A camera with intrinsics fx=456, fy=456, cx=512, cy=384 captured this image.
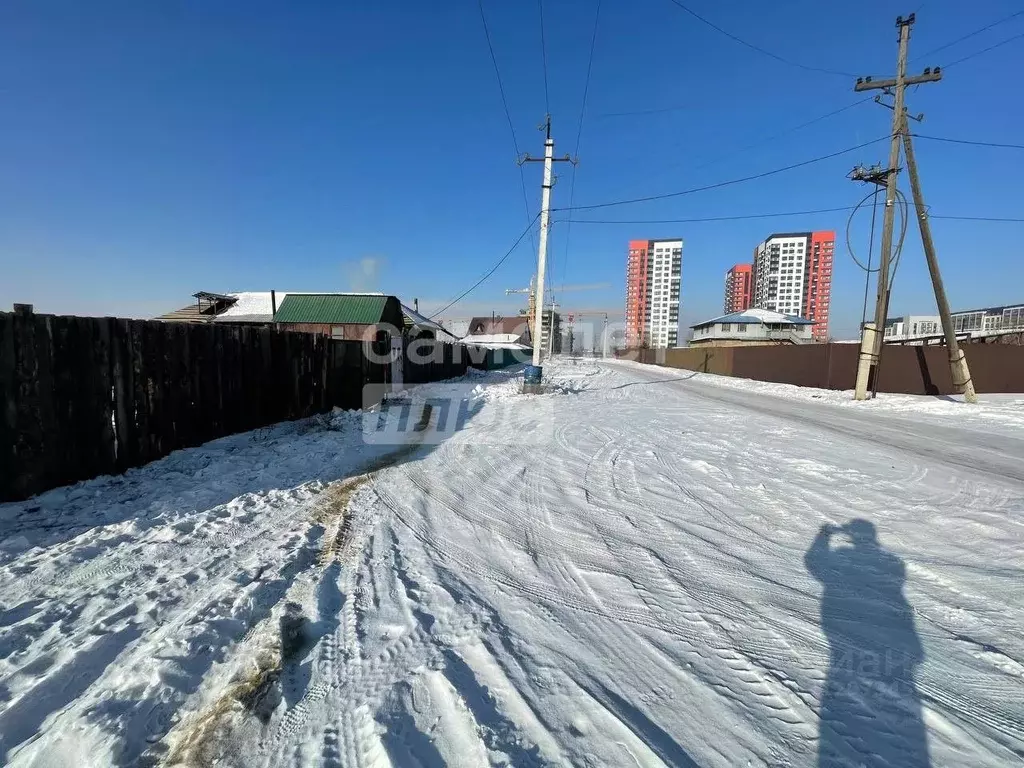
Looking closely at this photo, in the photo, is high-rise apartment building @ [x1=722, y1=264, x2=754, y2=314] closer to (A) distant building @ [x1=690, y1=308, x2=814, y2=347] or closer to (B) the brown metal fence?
(A) distant building @ [x1=690, y1=308, x2=814, y2=347]

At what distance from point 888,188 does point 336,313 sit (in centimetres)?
2693

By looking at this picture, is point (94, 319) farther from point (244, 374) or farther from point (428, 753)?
point (428, 753)

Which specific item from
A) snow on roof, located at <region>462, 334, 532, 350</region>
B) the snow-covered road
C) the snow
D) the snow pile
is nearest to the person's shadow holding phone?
the snow-covered road

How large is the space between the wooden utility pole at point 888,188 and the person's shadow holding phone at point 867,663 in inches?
561

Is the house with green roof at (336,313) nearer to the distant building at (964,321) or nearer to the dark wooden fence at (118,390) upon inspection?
the dark wooden fence at (118,390)

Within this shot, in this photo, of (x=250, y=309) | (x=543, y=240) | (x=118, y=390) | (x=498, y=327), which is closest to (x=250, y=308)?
(x=250, y=309)

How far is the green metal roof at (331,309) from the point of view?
28.3 meters

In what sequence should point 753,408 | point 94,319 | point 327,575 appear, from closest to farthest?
point 327,575 → point 94,319 → point 753,408

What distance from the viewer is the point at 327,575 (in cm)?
318

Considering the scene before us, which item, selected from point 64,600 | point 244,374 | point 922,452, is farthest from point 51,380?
point 922,452

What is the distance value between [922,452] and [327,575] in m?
8.50

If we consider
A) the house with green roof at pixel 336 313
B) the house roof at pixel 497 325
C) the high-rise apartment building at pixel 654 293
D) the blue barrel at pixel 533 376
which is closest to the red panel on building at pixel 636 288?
the high-rise apartment building at pixel 654 293

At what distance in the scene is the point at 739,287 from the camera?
9788cm

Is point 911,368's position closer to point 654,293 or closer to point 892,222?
point 892,222
